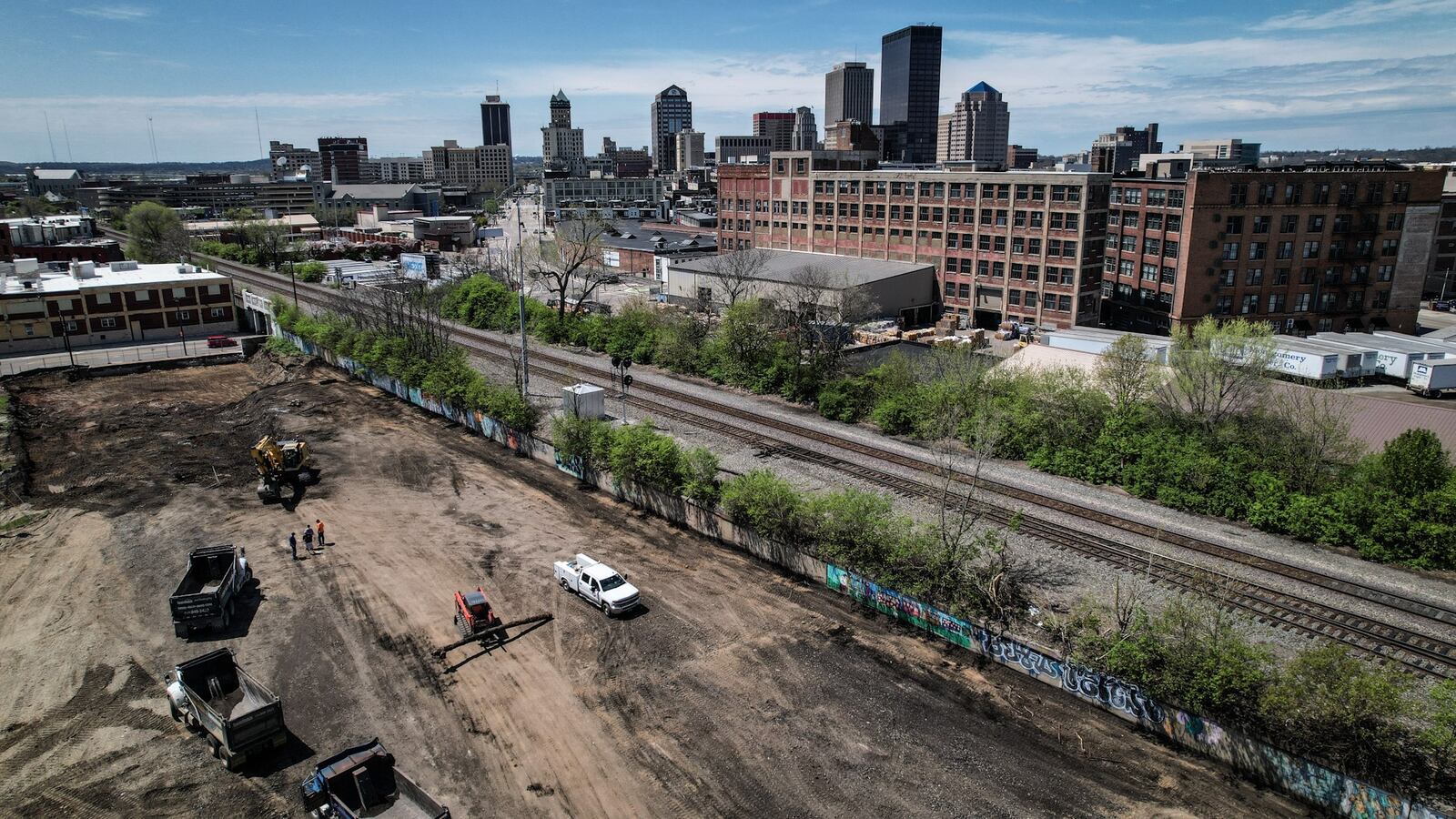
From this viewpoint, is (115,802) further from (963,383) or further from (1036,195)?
(1036,195)

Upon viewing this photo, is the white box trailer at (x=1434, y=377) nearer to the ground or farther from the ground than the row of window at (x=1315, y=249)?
nearer to the ground

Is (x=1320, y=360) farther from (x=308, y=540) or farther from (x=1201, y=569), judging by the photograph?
(x=308, y=540)

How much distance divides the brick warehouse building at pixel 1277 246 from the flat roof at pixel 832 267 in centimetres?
1933

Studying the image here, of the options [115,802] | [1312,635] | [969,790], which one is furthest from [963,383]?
[115,802]

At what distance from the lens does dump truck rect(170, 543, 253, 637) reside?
1071 inches

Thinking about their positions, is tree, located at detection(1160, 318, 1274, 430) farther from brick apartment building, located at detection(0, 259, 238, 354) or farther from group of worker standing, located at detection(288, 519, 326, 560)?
brick apartment building, located at detection(0, 259, 238, 354)

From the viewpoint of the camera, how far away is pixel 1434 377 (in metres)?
57.0

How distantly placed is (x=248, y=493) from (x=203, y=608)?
1554cm

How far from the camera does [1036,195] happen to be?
235 feet

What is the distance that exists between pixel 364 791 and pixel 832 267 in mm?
67288

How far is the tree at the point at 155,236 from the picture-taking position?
402 feet

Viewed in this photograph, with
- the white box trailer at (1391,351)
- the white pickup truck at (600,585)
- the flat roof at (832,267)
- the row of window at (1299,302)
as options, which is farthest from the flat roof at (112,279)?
the white box trailer at (1391,351)

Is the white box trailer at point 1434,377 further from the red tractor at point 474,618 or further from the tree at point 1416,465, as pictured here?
the red tractor at point 474,618

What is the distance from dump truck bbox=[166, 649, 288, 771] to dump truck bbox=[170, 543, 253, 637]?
7.15 feet
